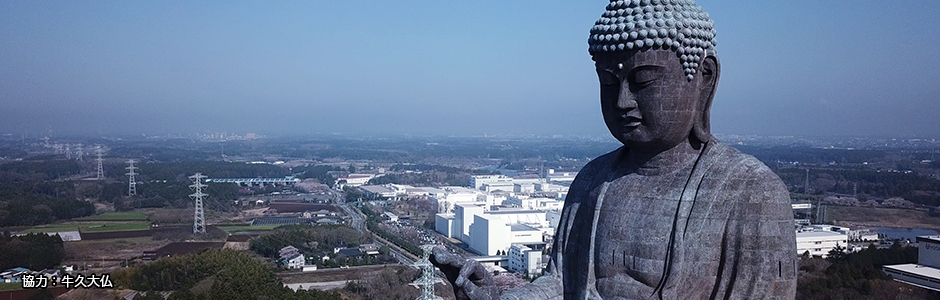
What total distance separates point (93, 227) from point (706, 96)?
55921mm

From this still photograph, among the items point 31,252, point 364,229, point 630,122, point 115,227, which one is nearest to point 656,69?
point 630,122

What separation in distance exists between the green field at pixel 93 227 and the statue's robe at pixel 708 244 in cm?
5348

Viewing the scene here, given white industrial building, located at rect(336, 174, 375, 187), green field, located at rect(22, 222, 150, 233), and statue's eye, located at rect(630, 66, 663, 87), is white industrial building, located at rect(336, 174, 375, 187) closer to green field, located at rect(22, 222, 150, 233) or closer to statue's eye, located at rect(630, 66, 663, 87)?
green field, located at rect(22, 222, 150, 233)

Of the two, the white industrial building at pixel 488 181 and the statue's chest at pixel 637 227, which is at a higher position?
the statue's chest at pixel 637 227

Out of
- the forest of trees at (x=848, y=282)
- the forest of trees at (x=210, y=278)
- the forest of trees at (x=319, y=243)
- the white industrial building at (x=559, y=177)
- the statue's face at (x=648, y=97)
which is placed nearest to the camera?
the statue's face at (x=648, y=97)

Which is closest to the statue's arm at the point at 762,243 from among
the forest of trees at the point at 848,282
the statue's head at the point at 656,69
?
the statue's head at the point at 656,69

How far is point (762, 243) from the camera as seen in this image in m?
3.74

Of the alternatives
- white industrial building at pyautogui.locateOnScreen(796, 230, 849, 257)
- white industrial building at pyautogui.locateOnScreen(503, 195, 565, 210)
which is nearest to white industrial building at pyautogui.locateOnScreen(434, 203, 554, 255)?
white industrial building at pyautogui.locateOnScreen(503, 195, 565, 210)

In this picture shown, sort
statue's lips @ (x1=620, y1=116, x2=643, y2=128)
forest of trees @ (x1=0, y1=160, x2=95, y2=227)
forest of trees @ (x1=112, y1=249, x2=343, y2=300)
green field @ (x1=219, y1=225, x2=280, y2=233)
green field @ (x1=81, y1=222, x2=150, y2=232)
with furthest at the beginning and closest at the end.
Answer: green field @ (x1=219, y1=225, x2=280, y2=233) < forest of trees @ (x1=0, y1=160, x2=95, y2=227) < green field @ (x1=81, y1=222, x2=150, y2=232) < forest of trees @ (x1=112, y1=249, x2=343, y2=300) < statue's lips @ (x1=620, y1=116, x2=643, y2=128)

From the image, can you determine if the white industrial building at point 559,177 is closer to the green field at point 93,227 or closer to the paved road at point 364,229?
the paved road at point 364,229

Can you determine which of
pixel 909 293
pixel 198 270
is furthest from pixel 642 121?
pixel 198 270

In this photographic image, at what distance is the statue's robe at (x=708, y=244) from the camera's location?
3.76m

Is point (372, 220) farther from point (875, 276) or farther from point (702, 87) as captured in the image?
point (702, 87)

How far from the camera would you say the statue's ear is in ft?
13.1
